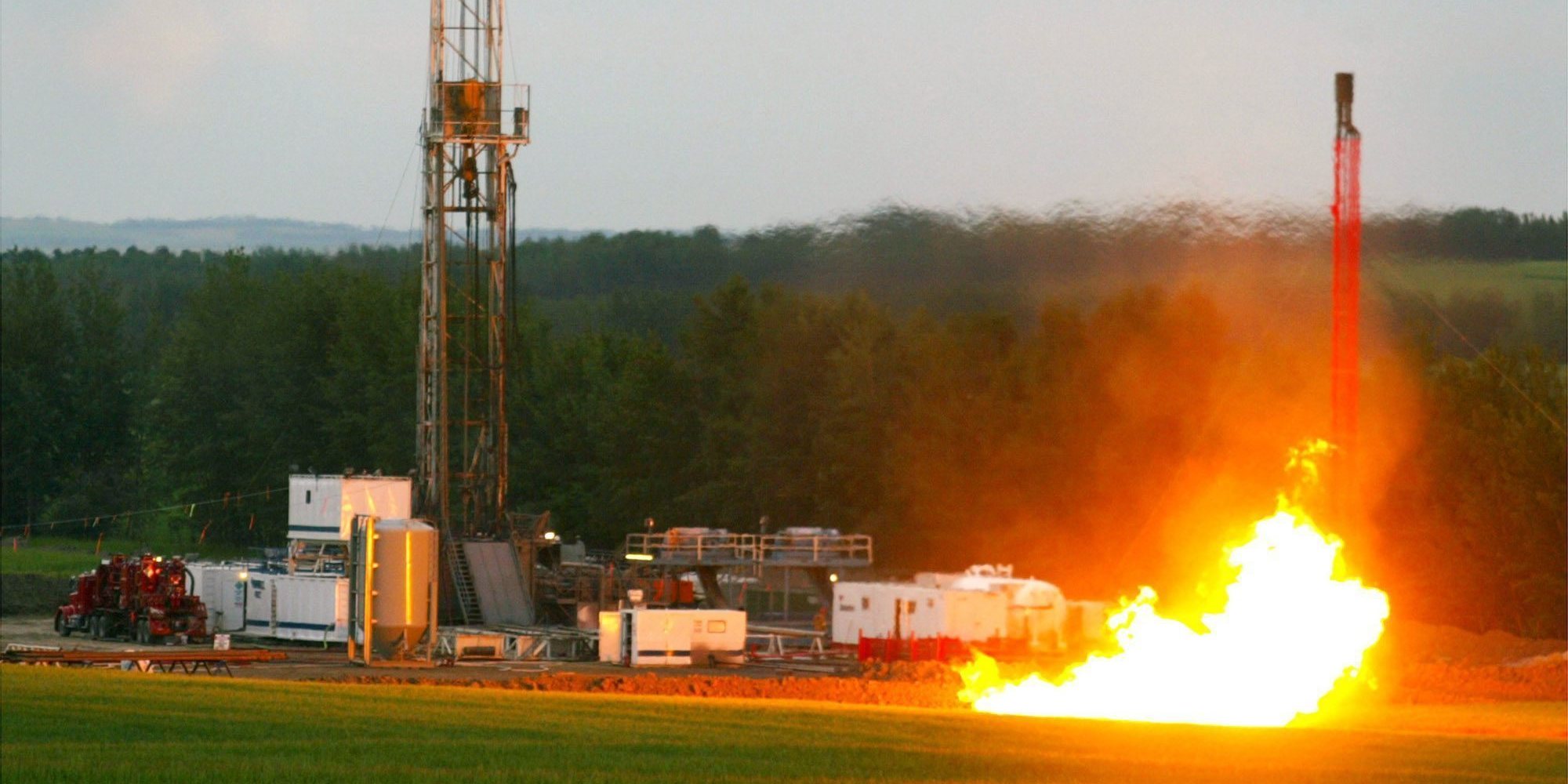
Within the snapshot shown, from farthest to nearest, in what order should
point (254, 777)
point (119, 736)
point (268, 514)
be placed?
point (268, 514) < point (119, 736) < point (254, 777)

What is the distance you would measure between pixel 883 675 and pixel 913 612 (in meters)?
6.10

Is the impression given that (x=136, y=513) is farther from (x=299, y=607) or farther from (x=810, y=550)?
(x=810, y=550)

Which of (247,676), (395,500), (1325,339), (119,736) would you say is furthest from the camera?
(395,500)

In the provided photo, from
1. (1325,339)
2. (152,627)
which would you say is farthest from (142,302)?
(1325,339)

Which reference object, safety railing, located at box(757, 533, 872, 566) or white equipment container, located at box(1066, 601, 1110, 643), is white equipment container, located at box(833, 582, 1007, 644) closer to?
white equipment container, located at box(1066, 601, 1110, 643)

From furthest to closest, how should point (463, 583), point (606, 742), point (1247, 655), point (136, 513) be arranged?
point (136, 513), point (463, 583), point (1247, 655), point (606, 742)

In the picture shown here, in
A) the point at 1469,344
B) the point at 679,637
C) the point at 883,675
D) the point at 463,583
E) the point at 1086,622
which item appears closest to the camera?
the point at 883,675

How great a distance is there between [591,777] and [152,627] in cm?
2997

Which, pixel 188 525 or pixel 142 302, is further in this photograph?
pixel 142 302

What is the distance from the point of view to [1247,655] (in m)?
35.0

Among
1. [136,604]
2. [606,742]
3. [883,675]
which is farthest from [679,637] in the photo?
[606,742]

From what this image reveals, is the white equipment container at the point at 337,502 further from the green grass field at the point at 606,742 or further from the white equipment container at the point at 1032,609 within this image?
the green grass field at the point at 606,742

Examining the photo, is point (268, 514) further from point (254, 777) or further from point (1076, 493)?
point (254, 777)

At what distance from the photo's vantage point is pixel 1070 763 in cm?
2281
